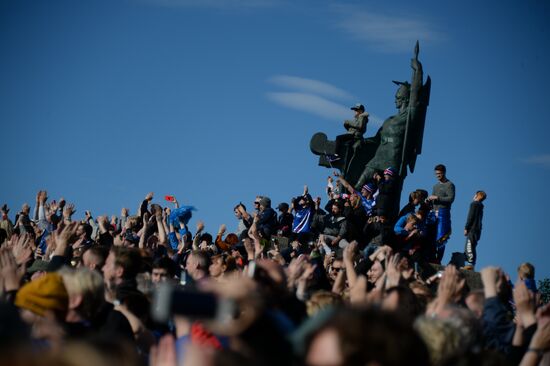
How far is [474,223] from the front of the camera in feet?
52.7

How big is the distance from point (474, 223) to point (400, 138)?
5036 millimetres

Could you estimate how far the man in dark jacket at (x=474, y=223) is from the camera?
15984 millimetres

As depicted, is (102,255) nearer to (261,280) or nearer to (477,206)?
(261,280)

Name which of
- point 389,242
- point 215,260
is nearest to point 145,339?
point 215,260

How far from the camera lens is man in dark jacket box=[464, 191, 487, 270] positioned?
1598 cm

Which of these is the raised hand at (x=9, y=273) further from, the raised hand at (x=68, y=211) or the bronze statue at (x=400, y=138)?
the bronze statue at (x=400, y=138)

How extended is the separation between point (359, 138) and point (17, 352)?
1930cm

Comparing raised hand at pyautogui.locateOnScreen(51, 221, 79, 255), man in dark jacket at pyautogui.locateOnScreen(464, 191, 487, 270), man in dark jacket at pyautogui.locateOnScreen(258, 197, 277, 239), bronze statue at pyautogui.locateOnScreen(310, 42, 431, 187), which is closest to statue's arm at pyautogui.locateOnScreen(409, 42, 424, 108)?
bronze statue at pyautogui.locateOnScreen(310, 42, 431, 187)

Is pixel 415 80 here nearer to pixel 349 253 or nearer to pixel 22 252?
pixel 349 253

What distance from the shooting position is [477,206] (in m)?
16.0

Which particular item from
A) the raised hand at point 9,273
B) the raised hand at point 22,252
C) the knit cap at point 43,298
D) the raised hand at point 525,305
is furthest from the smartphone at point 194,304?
the raised hand at point 22,252

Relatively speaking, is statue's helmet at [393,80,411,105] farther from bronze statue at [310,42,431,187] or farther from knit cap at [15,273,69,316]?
knit cap at [15,273,69,316]

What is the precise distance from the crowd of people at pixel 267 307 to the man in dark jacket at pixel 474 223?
2 centimetres

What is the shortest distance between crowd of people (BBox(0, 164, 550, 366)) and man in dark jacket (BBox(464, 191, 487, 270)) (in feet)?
0.07
